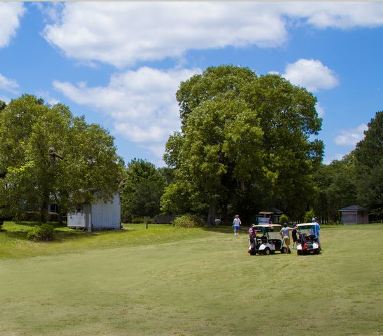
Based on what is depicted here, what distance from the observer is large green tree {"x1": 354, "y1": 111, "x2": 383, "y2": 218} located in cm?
7781

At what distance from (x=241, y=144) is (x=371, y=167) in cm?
5085

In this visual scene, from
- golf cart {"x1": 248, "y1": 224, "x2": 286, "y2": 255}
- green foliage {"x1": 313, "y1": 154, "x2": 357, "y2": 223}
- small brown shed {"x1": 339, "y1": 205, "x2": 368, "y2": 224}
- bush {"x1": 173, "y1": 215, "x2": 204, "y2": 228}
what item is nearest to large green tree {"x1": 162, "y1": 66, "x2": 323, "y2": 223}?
bush {"x1": 173, "y1": 215, "x2": 204, "y2": 228}

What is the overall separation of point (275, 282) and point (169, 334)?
7.99 m

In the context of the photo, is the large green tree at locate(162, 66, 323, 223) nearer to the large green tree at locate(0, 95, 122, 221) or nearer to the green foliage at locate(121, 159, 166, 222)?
the large green tree at locate(0, 95, 122, 221)

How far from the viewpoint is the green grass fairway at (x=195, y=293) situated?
12.5 metres

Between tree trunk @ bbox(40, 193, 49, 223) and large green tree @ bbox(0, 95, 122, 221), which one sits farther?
tree trunk @ bbox(40, 193, 49, 223)

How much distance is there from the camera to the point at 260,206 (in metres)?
61.0

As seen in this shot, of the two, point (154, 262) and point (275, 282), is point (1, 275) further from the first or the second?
point (275, 282)

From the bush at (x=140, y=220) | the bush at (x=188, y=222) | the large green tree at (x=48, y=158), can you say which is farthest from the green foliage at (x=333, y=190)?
the large green tree at (x=48, y=158)

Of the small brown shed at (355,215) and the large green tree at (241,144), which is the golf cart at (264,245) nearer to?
the large green tree at (241,144)

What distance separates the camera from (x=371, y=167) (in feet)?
306

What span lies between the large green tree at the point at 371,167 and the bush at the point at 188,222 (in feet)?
115

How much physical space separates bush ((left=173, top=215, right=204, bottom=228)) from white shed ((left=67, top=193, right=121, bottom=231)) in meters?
7.40

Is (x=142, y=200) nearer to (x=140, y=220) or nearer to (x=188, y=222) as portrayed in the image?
(x=140, y=220)
